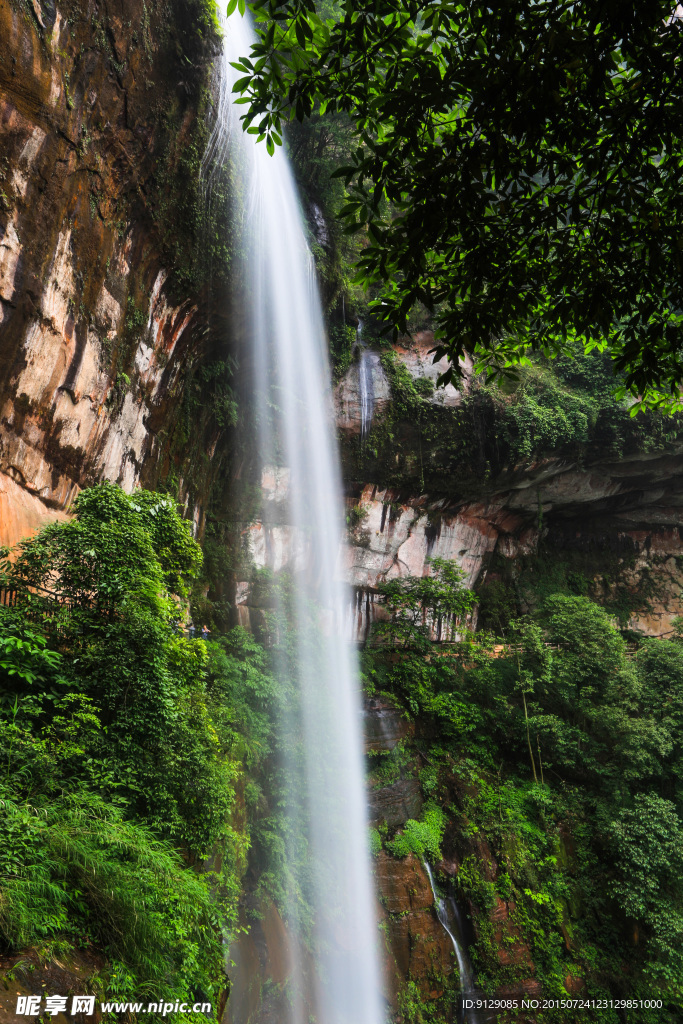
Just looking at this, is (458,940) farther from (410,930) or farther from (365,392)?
(365,392)

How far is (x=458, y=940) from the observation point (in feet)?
28.7

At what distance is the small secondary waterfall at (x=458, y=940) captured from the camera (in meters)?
8.30

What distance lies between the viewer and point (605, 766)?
995cm

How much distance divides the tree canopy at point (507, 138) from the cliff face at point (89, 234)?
9.49 feet

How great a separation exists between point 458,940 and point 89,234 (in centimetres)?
1027

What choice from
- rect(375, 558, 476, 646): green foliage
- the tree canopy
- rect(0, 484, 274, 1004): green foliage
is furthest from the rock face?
the tree canopy

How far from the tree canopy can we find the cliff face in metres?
2.89

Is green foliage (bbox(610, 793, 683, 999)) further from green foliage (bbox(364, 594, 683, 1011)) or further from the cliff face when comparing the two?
the cliff face

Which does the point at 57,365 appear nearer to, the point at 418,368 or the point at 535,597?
the point at 418,368

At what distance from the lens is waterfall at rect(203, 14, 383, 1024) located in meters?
7.89

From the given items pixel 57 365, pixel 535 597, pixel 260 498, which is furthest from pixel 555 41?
pixel 535 597

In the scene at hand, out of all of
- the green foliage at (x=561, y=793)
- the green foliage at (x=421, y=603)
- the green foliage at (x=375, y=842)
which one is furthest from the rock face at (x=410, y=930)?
the green foliage at (x=421, y=603)

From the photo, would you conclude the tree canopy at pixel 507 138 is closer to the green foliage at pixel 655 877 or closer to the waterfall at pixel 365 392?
the green foliage at pixel 655 877

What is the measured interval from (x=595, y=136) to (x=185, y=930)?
3.99 metres
